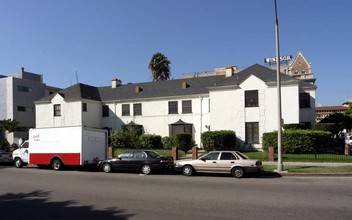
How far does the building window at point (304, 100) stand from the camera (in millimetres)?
32250

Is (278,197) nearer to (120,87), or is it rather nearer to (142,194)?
(142,194)

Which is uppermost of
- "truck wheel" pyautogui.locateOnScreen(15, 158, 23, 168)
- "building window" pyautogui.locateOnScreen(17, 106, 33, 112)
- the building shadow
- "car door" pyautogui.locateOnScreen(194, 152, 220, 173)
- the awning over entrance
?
"building window" pyautogui.locateOnScreen(17, 106, 33, 112)

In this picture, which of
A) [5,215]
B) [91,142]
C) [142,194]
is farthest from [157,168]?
[5,215]

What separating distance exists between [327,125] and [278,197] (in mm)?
25372

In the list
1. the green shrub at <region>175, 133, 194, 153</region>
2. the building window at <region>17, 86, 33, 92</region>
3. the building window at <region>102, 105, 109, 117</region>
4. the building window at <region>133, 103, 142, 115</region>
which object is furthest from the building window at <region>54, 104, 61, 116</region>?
the green shrub at <region>175, 133, 194, 153</region>

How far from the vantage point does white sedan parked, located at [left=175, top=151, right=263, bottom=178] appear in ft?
54.2

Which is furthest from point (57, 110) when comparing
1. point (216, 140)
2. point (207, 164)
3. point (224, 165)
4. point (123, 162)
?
point (224, 165)

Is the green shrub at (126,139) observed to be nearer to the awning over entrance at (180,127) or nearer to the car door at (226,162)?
the awning over entrance at (180,127)

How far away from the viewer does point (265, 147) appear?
28859 mm

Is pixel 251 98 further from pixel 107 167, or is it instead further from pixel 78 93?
pixel 78 93

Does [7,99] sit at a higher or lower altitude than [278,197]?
higher

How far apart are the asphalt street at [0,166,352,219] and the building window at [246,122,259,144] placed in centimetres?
1692

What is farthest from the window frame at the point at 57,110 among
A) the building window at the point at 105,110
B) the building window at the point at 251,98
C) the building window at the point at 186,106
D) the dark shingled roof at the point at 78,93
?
the building window at the point at 251,98

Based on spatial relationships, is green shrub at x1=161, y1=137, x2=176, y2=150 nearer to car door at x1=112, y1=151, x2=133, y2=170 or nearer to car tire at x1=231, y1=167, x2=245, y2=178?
car door at x1=112, y1=151, x2=133, y2=170
